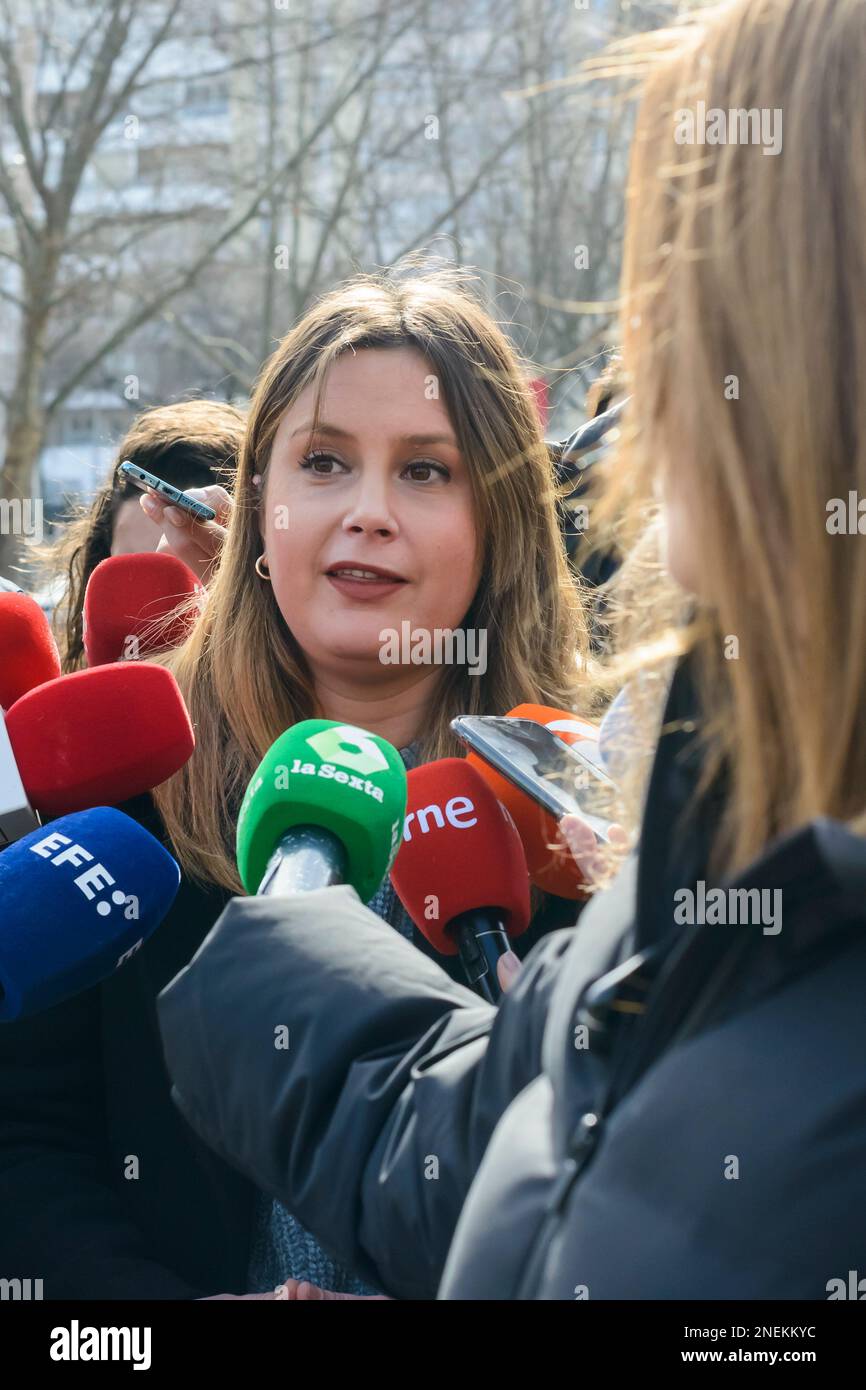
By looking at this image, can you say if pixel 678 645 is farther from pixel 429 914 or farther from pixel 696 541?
pixel 429 914

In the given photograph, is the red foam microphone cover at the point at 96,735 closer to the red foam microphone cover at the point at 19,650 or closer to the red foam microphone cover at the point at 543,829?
the red foam microphone cover at the point at 19,650

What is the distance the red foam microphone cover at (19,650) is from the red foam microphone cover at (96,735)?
0.09 m

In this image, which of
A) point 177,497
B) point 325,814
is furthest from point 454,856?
point 177,497

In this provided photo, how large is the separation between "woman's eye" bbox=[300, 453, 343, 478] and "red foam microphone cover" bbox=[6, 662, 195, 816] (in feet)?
1.68

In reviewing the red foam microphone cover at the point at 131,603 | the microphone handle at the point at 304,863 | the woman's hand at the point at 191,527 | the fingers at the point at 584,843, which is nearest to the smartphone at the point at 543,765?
the fingers at the point at 584,843

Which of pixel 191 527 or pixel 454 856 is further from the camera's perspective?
pixel 191 527

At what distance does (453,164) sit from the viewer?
1413 centimetres

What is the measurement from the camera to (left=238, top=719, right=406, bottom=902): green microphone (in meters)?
1.21

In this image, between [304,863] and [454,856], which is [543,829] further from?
[304,863]

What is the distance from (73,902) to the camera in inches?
48.8

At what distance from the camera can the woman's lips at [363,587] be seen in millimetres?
1828

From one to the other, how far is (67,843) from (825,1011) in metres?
0.71

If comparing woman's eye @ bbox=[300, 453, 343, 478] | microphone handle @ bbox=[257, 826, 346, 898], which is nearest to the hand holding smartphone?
woman's eye @ bbox=[300, 453, 343, 478]

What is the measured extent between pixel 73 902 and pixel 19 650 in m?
0.38
